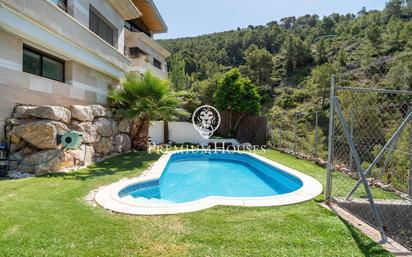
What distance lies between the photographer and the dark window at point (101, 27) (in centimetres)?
1190

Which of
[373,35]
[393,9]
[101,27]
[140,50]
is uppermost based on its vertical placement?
[393,9]

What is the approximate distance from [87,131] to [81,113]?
2.25 feet

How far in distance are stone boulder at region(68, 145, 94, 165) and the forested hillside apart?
14.8 m

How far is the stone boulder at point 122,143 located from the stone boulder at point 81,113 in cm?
217

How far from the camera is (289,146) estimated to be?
1452 centimetres

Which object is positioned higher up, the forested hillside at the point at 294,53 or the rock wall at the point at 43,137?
the forested hillside at the point at 294,53

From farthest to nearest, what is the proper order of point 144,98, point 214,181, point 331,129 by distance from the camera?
point 144,98
point 214,181
point 331,129

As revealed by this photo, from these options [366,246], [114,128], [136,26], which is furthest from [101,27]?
[366,246]

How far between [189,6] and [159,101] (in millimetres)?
12329

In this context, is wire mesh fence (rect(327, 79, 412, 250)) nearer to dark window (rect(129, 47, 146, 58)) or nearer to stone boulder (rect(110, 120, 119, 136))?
stone boulder (rect(110, 120, 119, 136))

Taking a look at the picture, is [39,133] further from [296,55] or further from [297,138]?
[296,55]

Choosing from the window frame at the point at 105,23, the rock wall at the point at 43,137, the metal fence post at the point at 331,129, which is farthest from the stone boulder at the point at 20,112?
the metal fence post at the point at 331,129

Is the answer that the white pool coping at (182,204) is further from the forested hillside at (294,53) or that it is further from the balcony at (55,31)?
the forested hillside at (294,53)

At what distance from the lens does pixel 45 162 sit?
7.27 meters
